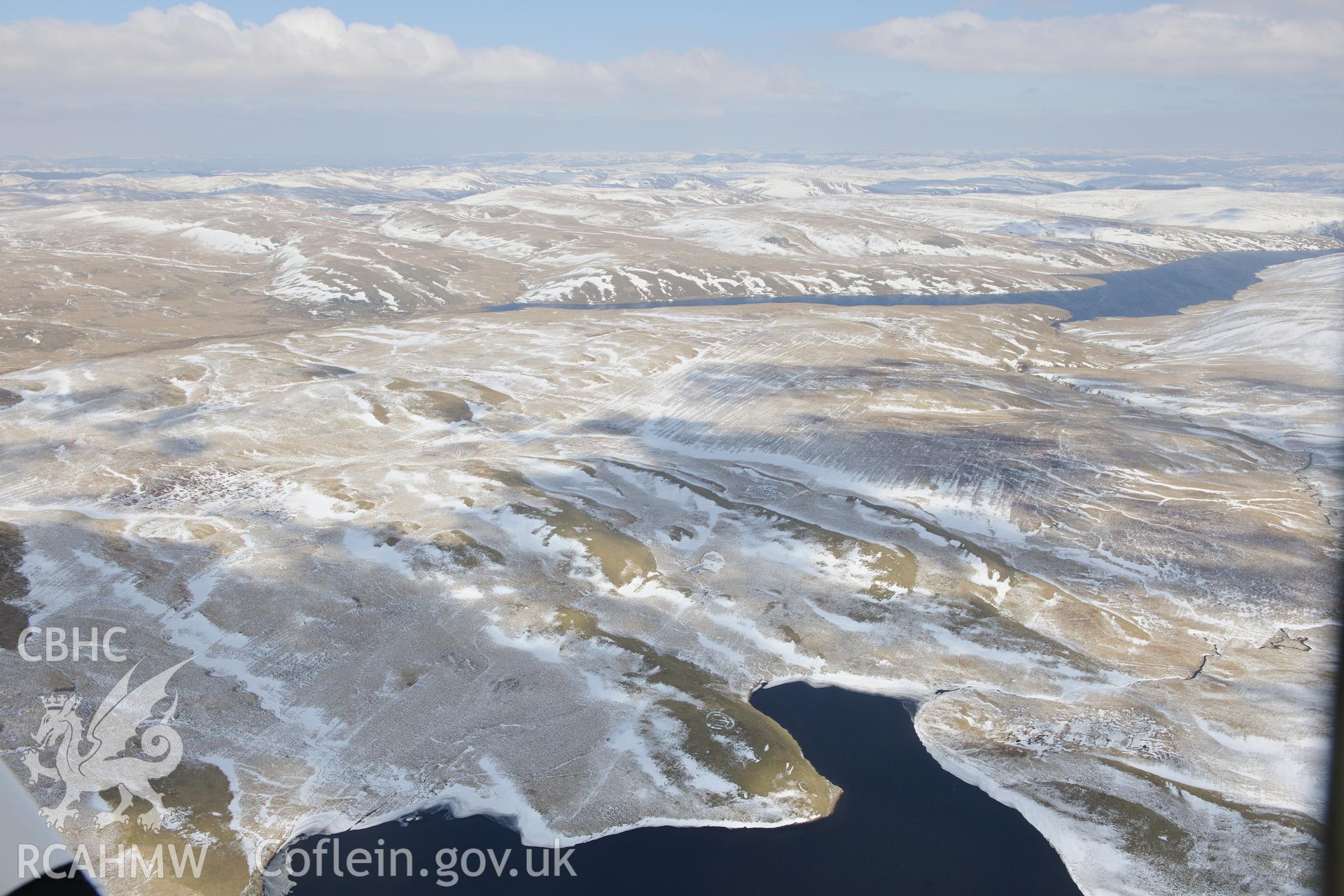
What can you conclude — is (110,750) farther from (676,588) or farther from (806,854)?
(676,588)

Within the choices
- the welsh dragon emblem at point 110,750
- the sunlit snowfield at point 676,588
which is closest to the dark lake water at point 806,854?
the sunlit snowfield at point 676,588

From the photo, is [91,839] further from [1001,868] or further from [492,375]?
[492,375]

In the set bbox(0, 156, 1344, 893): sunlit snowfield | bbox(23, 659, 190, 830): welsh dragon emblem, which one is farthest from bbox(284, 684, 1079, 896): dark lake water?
bbox(23, 659, 190, 830): welsh dragon emblem

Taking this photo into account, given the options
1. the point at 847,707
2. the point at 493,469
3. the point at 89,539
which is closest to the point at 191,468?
the point at 89,539

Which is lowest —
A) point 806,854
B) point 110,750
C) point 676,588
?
point 806,854

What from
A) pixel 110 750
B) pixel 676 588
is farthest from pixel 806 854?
pixel 110 750

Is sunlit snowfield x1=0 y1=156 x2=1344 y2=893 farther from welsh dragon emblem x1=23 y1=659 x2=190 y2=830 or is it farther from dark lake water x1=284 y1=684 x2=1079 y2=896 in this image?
dark lake water x1=284 y1=684 x2=1079 y2=896
